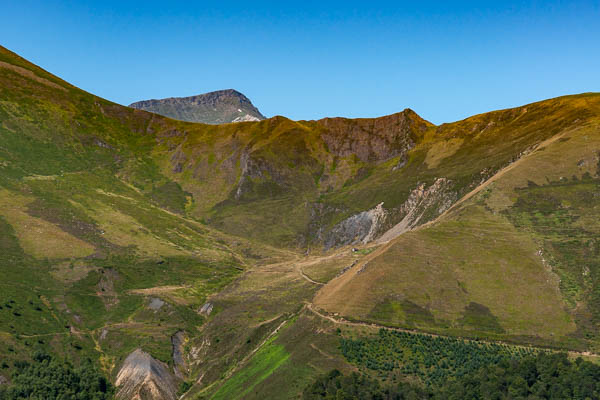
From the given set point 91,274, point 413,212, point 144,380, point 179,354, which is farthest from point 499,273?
point 91,274

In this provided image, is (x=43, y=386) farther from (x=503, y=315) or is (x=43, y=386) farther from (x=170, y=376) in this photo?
(x=503, y=315)

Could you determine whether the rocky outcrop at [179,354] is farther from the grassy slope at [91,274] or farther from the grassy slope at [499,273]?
the grassy slope at [499,273]

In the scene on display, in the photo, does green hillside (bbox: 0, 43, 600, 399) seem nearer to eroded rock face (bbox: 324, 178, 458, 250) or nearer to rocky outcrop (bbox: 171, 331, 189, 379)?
rocky outcrop (bbox: 171, 331, 189, 379)

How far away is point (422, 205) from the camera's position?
186m

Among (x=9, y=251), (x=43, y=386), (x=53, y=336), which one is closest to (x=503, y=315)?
(x=43, y=386)

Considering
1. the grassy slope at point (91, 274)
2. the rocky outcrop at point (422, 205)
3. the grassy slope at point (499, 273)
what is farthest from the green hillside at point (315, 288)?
the rocky outcrop at point (422, 205)

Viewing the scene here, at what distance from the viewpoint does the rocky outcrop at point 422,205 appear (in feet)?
569

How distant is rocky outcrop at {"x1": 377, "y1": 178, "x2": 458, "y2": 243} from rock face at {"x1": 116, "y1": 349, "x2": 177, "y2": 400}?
91.0 m

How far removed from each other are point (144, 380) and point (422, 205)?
113532 millimetres

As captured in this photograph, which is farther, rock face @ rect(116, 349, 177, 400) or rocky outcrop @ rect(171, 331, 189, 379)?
rocky outcrop @ rect(171, 331, 189, 379)

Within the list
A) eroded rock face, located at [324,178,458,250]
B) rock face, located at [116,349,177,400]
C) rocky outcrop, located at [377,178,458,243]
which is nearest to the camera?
rock face, located at [116,349,177,400]

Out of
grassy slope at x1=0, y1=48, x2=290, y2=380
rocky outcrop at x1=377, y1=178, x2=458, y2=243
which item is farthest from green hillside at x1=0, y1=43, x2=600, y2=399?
rocky outcrop at x1=377, y1=178, x2=458, y2=243

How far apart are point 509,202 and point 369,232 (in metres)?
71.6

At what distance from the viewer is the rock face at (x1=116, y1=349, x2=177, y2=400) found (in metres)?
104
